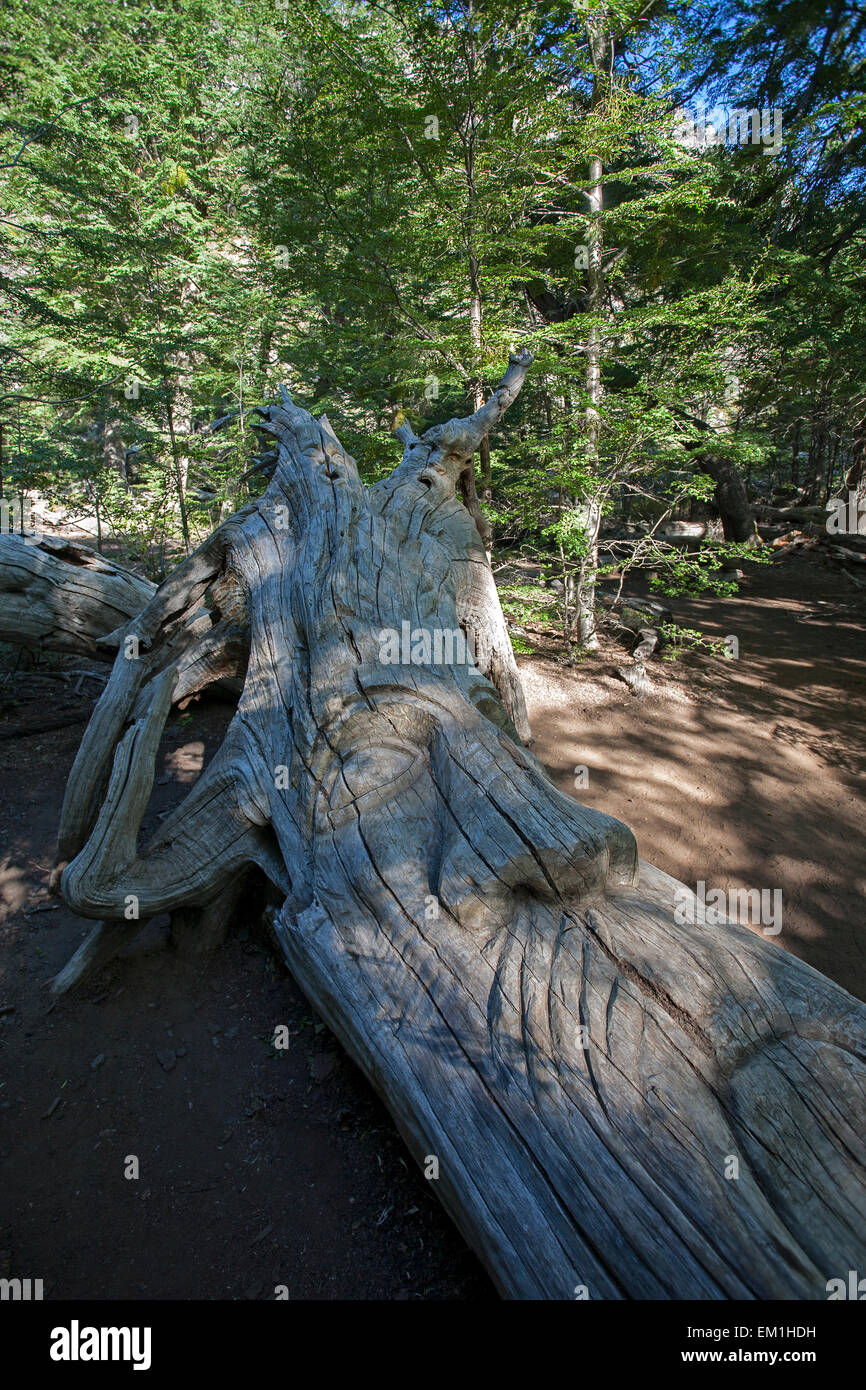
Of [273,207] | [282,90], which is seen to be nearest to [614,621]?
[273,207]

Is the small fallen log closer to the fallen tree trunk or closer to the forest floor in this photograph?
the forest floor

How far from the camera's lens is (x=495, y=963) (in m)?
2.08

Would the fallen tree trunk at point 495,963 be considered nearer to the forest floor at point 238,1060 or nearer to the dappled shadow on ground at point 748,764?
the forest floor at point 238,1060

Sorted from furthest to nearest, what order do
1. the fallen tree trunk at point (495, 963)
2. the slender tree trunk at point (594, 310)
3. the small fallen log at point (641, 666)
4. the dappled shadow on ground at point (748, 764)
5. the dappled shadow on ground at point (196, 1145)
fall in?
the small fallen log at point (641, 666) < the slender tree trunk at point (594, 310) < the dappled shadow on ground at point (748, 764) < the dappled shadow on ground at point (196, 1145) < the fallen tree trunk at point (495, 963)

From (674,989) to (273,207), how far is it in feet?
45.1

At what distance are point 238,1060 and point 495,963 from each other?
157 cm

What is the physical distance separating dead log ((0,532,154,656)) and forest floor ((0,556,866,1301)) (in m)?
0.77

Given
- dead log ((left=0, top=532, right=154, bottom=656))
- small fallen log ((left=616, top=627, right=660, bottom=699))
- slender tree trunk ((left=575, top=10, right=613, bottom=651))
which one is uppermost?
slender tree trunk ((left=575, top=10, right=613, bottom=651))

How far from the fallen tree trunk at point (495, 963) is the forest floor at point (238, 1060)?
392mm

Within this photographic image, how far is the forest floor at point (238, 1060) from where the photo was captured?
2.13 meters

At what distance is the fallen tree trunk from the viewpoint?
152 cm

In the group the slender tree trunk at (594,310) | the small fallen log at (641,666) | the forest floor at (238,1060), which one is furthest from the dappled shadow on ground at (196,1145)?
the slender tree trunk at (594,310)

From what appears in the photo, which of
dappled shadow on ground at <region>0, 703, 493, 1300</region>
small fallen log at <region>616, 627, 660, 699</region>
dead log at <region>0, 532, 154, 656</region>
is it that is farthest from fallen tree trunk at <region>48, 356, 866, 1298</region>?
small fallen log at <region>616, 627, 660, 699</region>

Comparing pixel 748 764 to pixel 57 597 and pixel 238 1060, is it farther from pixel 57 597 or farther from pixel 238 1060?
pixel 57 597
